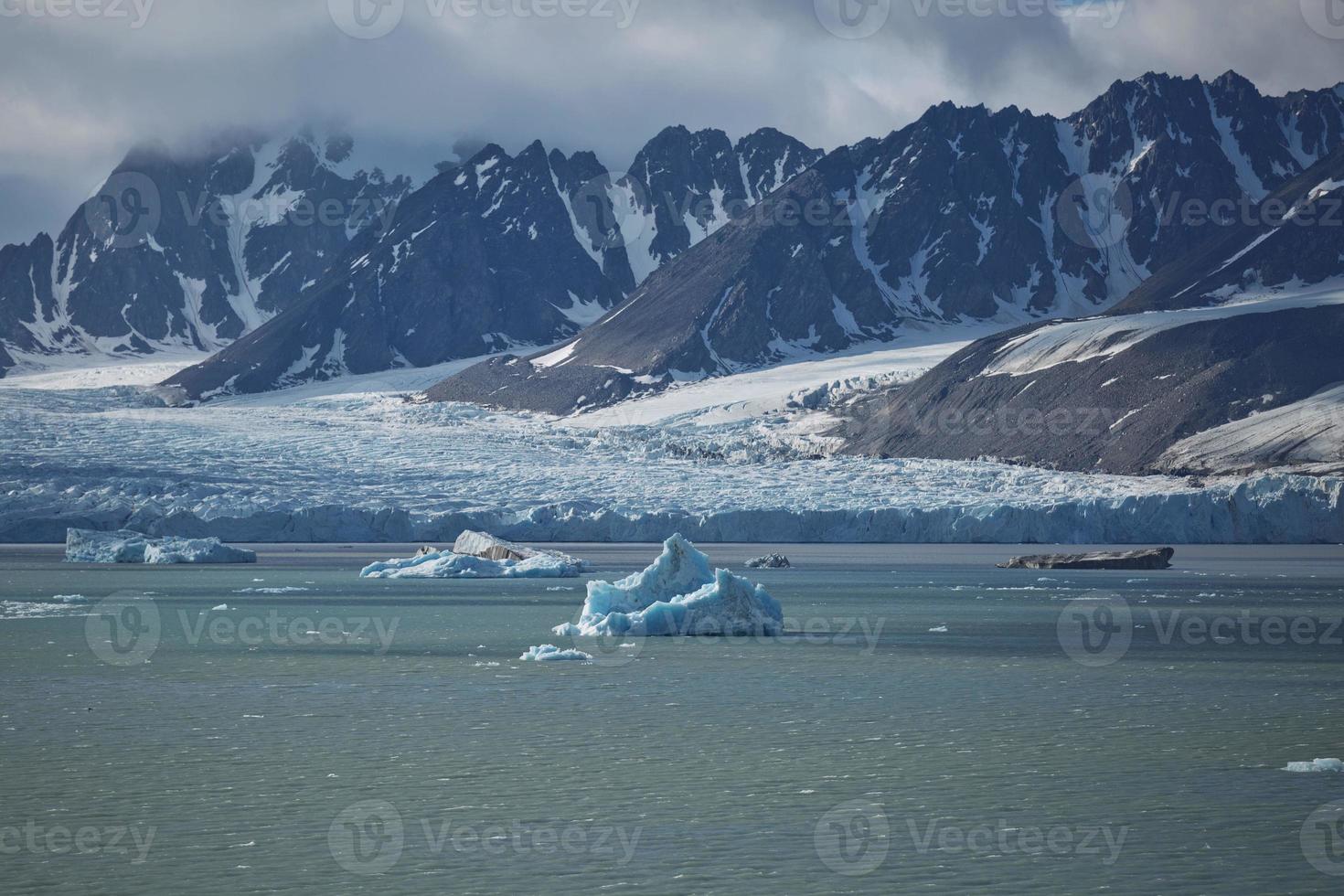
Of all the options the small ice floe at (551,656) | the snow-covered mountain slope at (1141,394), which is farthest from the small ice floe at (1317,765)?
the snow-covered mountain slope at (1141,394)

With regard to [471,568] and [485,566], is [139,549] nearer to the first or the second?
[471,568]

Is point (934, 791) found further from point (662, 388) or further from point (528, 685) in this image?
point (662, 388)

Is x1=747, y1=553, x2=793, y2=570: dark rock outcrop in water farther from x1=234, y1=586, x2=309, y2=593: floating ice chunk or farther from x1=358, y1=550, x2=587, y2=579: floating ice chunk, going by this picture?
x1=234, y1=586, x2=309, y2=593: floating ice chunk

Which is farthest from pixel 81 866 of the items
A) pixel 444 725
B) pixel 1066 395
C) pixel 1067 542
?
pixel 1066 395

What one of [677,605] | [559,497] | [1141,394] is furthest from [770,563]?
[1141,394]

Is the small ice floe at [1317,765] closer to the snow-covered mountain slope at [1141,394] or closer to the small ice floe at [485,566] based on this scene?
the small ice floe at [485,566]

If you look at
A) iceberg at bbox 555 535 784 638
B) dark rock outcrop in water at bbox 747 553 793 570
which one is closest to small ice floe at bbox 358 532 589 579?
dark rock outcrop in water at bbox 747 553 793 570
